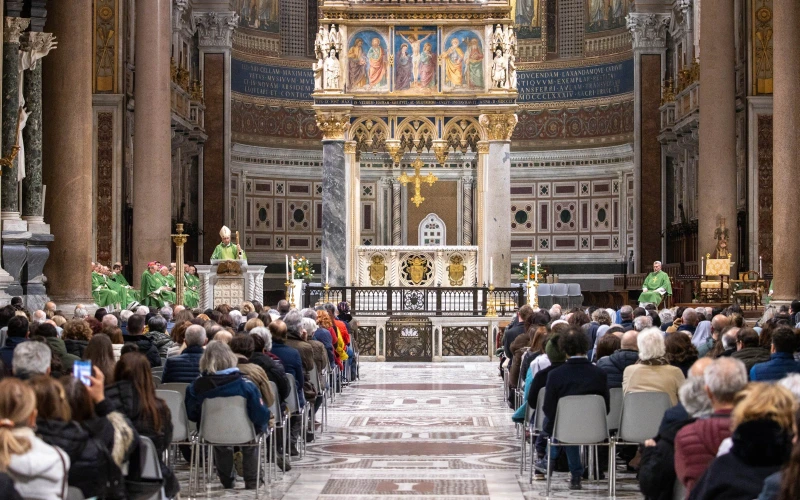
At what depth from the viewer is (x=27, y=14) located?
2150 cm

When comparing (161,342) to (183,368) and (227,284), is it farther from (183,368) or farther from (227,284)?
(227,284)

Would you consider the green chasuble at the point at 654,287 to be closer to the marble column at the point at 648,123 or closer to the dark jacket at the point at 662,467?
the marble column at the point at 648,123

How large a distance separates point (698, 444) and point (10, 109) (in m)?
15.3

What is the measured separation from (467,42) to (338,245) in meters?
5.43

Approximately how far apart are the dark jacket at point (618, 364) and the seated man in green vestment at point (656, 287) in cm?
1431

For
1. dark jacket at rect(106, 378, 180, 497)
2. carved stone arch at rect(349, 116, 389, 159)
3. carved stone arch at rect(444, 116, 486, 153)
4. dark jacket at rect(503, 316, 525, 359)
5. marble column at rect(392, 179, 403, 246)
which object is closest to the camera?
dark jacket at rect(106, 378, 180, 497)

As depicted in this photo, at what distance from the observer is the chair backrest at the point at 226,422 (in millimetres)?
11195

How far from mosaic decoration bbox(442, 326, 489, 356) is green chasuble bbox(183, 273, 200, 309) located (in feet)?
17.1

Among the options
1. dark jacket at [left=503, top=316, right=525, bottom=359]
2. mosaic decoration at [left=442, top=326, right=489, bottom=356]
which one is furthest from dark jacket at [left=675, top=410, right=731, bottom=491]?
mosaic decoration at [left=442, top=326, right=489, bottom=356]

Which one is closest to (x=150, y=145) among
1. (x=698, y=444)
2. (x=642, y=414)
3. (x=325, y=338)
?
(x=325, y=338)

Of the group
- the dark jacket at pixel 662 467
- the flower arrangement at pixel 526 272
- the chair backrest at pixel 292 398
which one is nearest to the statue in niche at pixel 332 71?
the flower arrangement at pixel 526 272

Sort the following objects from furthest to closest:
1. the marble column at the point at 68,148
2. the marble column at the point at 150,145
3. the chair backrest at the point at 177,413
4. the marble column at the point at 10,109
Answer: the marble column at the point at 150,145, the marble column at the point at 68,148, the marble column at the point at 10,109, the chair backrest at the point at 177,413

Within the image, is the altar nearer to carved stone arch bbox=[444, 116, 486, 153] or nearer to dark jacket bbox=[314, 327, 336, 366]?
carved stone arch bbox=[444, 116, 486, 153]

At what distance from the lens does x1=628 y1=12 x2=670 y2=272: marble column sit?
40.0 m
